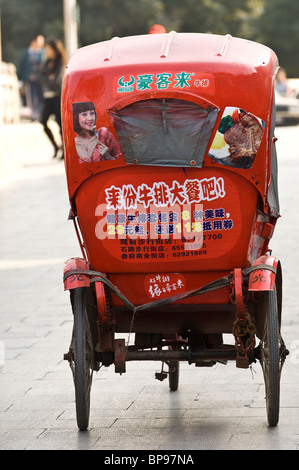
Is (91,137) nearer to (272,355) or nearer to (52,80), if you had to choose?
(272,355)

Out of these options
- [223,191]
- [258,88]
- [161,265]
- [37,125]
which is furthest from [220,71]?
[37,125]

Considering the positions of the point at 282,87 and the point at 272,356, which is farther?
the point at 282,87

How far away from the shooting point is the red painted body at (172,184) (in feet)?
15.6

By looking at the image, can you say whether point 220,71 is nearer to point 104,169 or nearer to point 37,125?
point 104,169

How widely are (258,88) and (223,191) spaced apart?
1.55 ft

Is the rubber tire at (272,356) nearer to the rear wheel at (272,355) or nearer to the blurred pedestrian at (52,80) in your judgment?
the rear wheel at (272,355)

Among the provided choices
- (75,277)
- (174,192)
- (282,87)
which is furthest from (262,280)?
(282,87)

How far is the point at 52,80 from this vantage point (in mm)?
18234

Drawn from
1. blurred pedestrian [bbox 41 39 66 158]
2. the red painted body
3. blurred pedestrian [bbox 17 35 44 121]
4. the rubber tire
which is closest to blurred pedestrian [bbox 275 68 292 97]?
blurred pedestrian [bbox 17 35 44 121]

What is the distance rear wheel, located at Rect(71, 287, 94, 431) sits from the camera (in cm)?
486

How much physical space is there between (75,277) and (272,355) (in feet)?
3.09

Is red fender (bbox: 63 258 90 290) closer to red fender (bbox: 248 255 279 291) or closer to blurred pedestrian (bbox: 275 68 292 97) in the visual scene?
red fender (bbox: 248 255 279 291)

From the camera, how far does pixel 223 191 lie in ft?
15.8

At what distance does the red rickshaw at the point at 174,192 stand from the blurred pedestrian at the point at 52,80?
13280 millimetres
